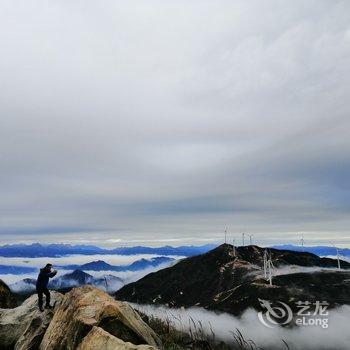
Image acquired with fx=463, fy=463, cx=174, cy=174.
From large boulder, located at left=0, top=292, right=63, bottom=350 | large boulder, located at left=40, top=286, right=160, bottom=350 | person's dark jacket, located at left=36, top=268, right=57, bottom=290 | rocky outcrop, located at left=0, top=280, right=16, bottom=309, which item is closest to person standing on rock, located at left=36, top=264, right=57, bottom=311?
person's dark jacket, located at left=36, top=268, right=57, bottom=290

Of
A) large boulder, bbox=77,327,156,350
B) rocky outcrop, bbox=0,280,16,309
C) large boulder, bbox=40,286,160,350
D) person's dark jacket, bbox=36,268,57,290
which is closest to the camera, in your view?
large boulder, bbox=77,327,156,350

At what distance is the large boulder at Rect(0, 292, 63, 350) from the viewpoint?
37906 mm

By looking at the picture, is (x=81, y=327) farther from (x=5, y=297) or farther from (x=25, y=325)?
(x=5, y=297)

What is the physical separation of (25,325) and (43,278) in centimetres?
432

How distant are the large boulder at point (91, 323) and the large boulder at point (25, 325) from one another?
2.06 metres

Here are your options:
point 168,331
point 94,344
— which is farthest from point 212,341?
point 94,344

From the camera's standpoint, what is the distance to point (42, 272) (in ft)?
144

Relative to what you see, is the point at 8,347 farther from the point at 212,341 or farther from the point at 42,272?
the point at 212,341

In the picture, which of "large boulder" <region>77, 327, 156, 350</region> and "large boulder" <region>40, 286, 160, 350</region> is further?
"large boulder" <region>40, 286, 160, 350</region>

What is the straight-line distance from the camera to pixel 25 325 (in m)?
41.4

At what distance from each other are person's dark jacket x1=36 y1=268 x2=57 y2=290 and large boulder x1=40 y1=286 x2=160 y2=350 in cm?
518

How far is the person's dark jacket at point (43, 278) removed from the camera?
41859 millimetres

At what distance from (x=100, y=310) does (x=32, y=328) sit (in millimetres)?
9565

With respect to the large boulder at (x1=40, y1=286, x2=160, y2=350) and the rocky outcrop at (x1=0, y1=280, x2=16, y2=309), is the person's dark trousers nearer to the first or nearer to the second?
the large boulder at (x1=40, y1=286, x2=160, y2=350)
